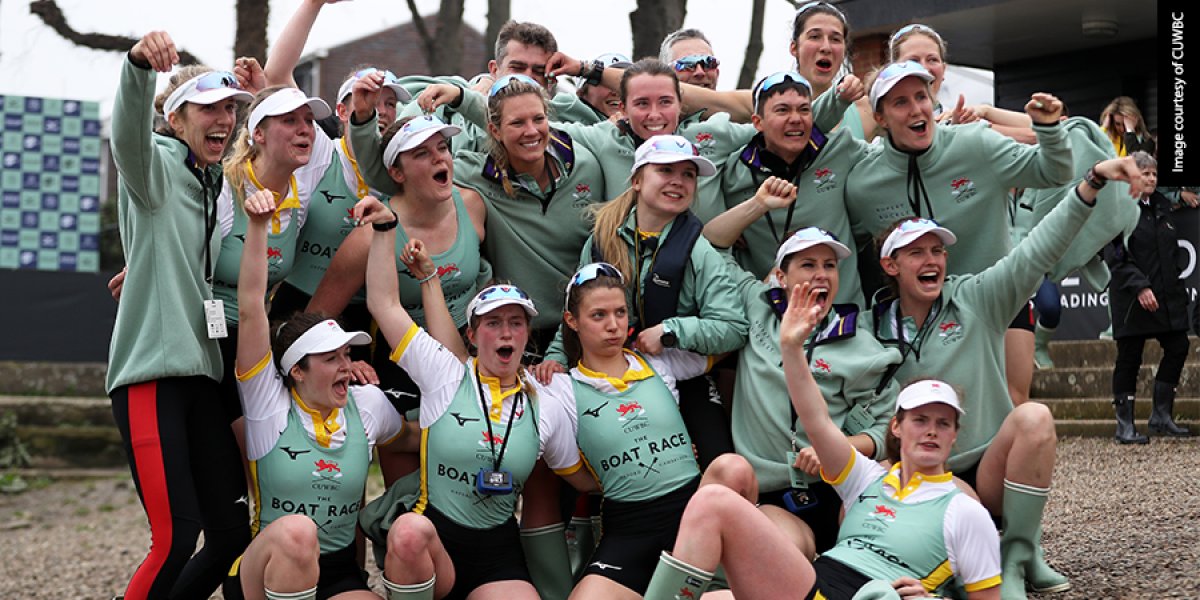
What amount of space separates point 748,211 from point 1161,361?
5539 mm

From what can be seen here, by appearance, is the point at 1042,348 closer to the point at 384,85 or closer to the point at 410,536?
the point at 384,85

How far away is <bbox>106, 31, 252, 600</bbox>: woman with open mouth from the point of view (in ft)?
15.0

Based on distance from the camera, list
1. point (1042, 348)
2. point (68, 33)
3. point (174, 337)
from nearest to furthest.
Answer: point (174, 337), point (1042, 348), point (68, 33)

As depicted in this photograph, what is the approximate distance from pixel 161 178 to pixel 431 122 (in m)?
1.13

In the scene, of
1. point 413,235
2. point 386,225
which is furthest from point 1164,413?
point 386,225

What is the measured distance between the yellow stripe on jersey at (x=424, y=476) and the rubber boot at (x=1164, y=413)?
659cm

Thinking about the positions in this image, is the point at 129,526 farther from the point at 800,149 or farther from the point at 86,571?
the point at 800,149

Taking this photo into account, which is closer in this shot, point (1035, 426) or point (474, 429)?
point (1035, 426)

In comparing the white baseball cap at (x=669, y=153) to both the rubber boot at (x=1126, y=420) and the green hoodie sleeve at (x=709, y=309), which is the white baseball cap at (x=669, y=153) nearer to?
the green hoodie sleeve at (x=709, y=309)

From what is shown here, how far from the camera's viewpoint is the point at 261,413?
483cm

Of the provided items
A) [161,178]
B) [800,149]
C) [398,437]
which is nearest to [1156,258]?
[800,149]

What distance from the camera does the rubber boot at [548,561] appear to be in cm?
518

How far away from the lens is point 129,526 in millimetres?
11258

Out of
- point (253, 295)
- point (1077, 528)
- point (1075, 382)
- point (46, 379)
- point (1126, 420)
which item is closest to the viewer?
point (253, 295)
